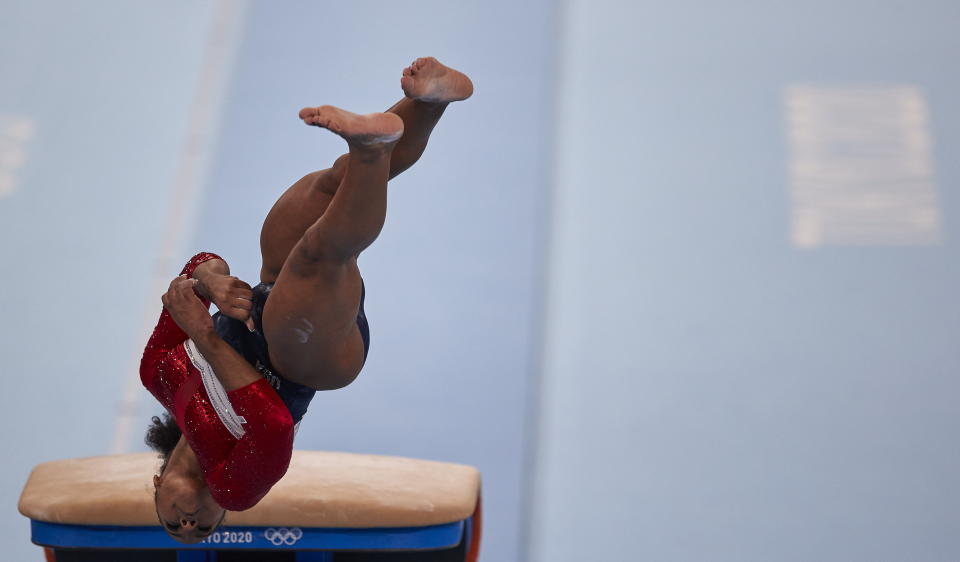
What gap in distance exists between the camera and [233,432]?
1.90 meters

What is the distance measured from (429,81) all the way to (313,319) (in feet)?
1.58

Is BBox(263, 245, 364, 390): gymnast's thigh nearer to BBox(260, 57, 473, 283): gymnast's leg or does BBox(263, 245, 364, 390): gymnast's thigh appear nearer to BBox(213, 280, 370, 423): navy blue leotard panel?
BBox(213, 280, 370, 423): navy blue leotard panel

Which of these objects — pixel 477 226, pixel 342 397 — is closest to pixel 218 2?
pixel 477 226

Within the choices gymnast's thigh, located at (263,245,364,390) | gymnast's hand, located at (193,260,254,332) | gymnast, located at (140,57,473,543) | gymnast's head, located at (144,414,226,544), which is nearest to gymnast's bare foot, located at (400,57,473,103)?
gymnast, located at (140,57,473,543)

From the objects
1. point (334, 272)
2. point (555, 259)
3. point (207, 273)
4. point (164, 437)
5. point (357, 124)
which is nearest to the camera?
point (357, 124)

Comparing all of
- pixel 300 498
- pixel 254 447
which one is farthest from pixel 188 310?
pixel 300 498

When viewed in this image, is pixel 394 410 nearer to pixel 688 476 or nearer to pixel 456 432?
pixel 456 432

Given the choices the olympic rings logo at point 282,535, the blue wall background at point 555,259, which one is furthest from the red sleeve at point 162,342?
the blue wall background at point 555,259

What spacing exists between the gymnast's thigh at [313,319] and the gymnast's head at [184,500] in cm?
29

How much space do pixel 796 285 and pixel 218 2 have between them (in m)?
2.86

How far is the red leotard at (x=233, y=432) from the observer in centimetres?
186

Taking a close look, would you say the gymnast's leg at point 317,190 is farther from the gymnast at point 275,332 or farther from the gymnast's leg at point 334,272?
the gymnast's leg at point 334,272

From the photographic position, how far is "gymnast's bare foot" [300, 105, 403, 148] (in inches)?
61.1

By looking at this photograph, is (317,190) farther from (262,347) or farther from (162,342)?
(162,342)
